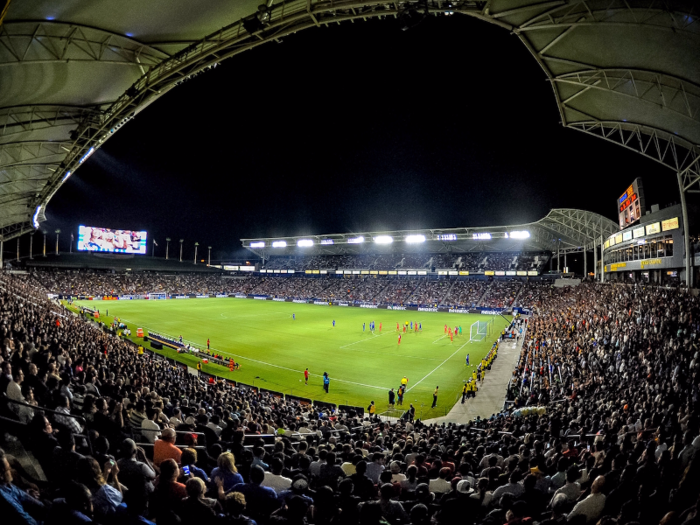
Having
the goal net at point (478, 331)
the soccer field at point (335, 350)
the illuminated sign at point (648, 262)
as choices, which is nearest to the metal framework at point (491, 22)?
the soccer field at point (335, 350)

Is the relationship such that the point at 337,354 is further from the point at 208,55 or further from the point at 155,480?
the point at 155,480

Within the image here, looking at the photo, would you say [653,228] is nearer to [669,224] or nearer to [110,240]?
[669,224]

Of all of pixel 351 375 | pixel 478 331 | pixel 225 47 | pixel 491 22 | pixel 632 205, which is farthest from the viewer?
pixel 478 331

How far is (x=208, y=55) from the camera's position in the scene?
1011 centimetres

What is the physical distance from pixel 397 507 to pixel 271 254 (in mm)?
105182

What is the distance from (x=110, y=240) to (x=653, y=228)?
9282 centimetres

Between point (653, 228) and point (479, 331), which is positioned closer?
point (653, 228)

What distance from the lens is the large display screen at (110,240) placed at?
79.6 metres

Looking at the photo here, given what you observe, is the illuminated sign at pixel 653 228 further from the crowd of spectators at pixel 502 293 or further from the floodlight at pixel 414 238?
the floodlight at pixel 414 238

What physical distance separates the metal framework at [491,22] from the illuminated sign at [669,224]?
607 inches

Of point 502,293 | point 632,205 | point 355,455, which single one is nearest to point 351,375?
point 355,455

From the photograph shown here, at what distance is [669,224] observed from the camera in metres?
29.3

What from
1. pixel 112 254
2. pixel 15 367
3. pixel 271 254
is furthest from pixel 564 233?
pixel 112 254

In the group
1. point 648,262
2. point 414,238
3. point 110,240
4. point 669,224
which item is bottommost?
point 648,262
